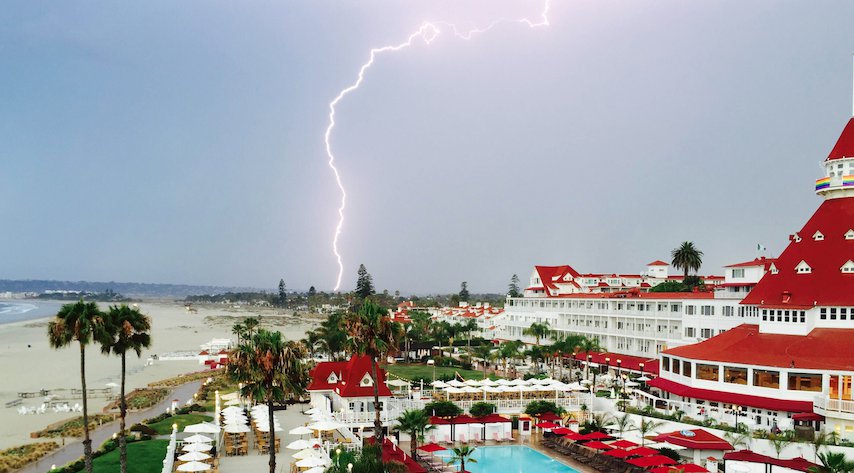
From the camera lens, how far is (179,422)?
44.2m

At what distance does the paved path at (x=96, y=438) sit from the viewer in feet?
123

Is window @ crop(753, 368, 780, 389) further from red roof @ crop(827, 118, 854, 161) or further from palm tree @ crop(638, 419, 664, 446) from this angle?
red roof @ crop(827, 118, 854, 161)

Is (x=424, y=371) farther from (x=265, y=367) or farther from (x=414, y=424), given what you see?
(x=265, y=367)

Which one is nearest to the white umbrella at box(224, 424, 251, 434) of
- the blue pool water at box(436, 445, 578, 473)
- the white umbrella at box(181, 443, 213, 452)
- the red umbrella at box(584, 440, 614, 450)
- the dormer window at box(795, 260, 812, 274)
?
the white umbrella at box(181, 443, 213, 452)

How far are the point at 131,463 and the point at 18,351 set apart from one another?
90002mm

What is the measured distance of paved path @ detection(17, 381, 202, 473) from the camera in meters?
37.4

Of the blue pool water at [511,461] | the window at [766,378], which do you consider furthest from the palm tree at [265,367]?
the window at [766,378]

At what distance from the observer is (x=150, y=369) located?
84.8 meters

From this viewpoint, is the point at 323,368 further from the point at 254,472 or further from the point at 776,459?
the point at 776,459

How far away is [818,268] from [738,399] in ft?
34.7

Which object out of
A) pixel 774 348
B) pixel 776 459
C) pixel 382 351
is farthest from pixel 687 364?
pixel 382 351

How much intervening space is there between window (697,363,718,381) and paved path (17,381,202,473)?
36.4m

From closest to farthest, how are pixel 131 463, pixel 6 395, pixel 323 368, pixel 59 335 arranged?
1. pixel 59 335
2. pixel 131 463
3. pixel 323 368
4. pixel 6 395

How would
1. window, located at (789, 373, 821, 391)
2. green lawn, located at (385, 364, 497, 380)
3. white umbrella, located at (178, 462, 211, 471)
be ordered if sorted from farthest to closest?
green lawn, located at (385, 364, 497, 380), window, located at (789, 373, 821, 391), white umbrella, located at (178, 462, 211, 471)
